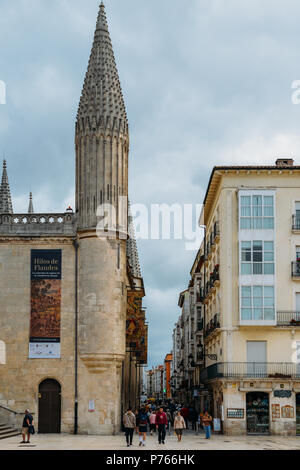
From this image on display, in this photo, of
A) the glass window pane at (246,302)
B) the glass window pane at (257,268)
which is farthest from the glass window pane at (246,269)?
the glass window pane at (246,302)

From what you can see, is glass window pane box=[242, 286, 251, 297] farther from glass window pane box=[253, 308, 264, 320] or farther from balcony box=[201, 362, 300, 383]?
balcony box=[201, 362, 300, 383]

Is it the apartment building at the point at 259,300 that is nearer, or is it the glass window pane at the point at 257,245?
the apartment building at the point at 259,300

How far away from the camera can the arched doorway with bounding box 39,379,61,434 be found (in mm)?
40188

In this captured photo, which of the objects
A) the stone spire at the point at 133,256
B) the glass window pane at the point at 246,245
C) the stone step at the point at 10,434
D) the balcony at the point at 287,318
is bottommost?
the stone step at the point at 10,434

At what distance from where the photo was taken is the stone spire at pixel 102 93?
42.8 m

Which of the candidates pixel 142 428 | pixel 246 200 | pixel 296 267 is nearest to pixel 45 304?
pixel 142 428

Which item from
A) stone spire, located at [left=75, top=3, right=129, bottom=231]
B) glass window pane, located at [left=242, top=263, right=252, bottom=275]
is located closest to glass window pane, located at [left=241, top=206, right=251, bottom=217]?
glass window pane, located at [left=242, top=263, right=252, bottom=275]

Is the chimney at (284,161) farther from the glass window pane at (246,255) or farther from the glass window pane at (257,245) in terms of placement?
the glass window pane at (246,255)

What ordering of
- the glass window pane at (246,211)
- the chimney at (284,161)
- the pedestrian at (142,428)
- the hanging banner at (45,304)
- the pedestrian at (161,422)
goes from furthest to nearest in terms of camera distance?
the chimney at (284,161) < the glass window pane at (246,211) < the hanging banner at (45,304) < the pedestrian at (161,422) < the pedestrian at (142,428)

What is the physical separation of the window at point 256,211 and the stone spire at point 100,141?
7.08 meters

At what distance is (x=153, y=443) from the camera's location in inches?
1326

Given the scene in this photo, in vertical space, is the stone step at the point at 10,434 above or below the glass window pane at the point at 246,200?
below

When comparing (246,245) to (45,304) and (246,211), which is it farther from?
(45,304)

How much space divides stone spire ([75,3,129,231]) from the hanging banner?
2.72 m
